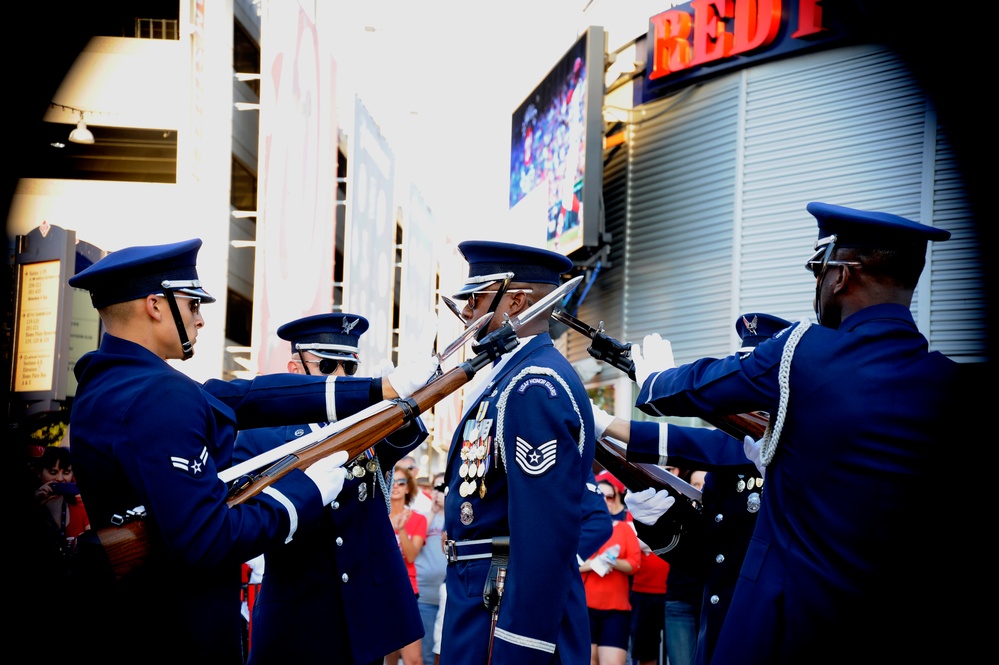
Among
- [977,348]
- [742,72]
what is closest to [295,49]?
[742,72]

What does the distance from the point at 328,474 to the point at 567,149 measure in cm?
1104

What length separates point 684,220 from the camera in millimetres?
13250

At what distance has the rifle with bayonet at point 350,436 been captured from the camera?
2582mm

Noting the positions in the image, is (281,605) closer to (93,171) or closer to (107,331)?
(107,331)

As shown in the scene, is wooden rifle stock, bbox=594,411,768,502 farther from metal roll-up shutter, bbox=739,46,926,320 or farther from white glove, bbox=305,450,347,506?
metal roll-up shutter, bbox=739,46,926,320

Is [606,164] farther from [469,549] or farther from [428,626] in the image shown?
[469,549]

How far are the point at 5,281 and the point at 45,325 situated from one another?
0.44 metres

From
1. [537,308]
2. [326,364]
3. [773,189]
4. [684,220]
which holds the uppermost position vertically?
[773,189]

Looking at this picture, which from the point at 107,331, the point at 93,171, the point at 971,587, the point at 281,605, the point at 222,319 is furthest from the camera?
the point at 93,171

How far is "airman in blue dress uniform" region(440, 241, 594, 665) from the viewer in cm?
300

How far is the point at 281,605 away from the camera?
405 cm

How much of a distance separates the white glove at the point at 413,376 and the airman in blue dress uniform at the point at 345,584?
427mm

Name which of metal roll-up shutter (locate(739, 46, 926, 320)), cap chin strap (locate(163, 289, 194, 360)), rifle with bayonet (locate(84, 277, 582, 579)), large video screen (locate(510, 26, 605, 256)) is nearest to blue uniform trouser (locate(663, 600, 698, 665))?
rifle with bayonet (locate(84, 277, 582, 579))

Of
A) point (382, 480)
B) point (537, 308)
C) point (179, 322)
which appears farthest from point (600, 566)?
point (179, 322)
